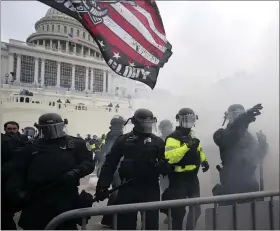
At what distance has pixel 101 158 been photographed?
8.67 feet

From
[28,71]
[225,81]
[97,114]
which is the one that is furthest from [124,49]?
[225,81]

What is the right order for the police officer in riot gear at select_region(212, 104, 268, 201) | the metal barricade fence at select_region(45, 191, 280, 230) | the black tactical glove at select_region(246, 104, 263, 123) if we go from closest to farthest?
the metal barricade fence at select_region(45, 191, 280, 230), the black tactical glove at select_region(246, 104, 263, 123), the police officer in riot gear at select_region(212, 104, 268, 201)

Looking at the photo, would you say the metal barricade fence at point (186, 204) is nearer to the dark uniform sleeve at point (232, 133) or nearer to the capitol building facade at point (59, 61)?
the dark uniform sleeve at point (232, 133)

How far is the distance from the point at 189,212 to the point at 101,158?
32.4 inches

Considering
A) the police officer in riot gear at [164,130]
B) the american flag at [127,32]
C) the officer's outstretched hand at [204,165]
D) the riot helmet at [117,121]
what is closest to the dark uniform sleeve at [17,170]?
the riot helmet at [117,121]

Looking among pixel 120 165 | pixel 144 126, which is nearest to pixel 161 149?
pixel 144 126

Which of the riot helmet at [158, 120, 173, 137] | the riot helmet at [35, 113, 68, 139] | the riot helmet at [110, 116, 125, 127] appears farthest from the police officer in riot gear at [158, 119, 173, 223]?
the riot helmet at [35, 113, 68, 139]

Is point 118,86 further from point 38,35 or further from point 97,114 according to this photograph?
point 38,35

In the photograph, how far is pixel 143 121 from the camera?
2479 mm

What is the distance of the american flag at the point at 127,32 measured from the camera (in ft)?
7.47

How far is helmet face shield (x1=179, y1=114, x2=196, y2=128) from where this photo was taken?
108 inches

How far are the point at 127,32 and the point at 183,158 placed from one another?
1.07 metres

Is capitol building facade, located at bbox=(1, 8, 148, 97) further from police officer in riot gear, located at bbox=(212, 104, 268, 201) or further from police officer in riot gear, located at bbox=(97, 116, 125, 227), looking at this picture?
A: police officer in riot gear, located at bbox=(212, 104, 268, 201)

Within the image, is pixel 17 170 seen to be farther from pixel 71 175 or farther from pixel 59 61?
pixel 59 61
